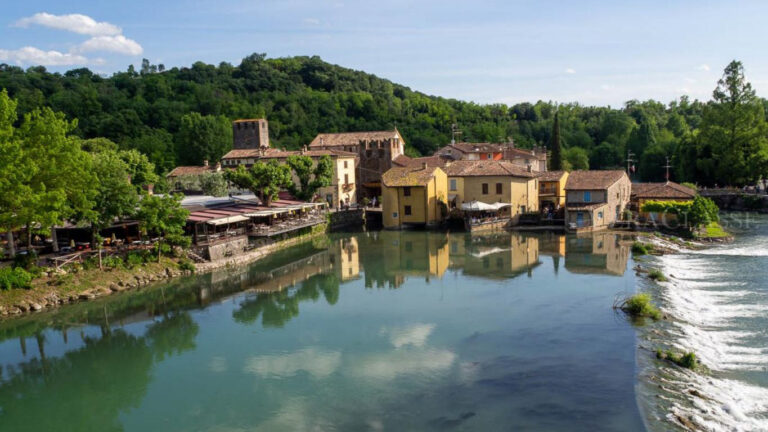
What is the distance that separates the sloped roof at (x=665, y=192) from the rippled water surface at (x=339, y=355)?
15.2m

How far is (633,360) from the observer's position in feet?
54.4

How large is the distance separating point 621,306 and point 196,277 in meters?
20.1

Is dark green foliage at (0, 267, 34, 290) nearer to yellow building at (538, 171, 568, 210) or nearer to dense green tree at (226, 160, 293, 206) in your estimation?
dense green tree at (226, 160, 293, 206)

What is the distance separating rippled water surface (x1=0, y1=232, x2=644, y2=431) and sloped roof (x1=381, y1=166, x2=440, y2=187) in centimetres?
1461

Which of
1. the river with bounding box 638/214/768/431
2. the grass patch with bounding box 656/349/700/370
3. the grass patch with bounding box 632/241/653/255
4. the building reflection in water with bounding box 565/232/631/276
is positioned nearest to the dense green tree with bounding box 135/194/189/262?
the building reflection in water with bounding box 565/232/631/276

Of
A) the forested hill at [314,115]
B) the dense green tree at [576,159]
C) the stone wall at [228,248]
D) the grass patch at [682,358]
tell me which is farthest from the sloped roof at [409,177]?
the dense green tree at [576,159]

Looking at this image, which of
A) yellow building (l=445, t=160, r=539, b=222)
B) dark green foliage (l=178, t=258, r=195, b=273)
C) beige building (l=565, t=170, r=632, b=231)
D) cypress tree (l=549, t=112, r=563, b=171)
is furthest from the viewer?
cypress tree (l=549, t=112, r=563, b=171)

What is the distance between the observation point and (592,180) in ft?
138

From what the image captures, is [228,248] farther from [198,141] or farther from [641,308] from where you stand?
[198,141]

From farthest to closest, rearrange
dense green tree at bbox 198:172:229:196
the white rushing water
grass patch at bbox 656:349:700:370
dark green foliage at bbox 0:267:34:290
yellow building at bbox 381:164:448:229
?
dense green tree at bbox 198:172:229:196
yellow building at bbox 381:164:448:229
dark green foliage at bbox 0:267:34:290
grass patch at bbox 656:349:700:370
the white rushing water

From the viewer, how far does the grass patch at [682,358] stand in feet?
52.3

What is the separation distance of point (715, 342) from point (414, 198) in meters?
28.2

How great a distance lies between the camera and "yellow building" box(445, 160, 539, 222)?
4353 centimetres

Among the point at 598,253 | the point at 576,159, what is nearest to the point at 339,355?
the point at 598,253
